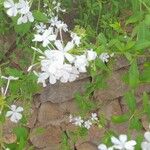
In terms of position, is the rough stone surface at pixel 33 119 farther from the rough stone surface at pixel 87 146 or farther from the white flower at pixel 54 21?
the white flower at pixel 54 21

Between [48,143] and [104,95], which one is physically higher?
[104,95]

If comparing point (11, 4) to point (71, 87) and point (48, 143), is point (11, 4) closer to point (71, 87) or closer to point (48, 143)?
point (71, 87)

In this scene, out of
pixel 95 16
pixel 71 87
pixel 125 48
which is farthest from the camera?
pixel 71 87

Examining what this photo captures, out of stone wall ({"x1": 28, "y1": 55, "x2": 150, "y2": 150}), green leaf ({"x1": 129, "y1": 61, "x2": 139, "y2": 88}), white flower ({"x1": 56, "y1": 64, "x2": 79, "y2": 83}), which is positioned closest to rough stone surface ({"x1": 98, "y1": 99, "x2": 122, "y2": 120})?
Answer: stone wall ({"x1": 28, "y1": 55, "x2": 150, "y2": 150})

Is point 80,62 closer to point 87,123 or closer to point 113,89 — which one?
point 87,123

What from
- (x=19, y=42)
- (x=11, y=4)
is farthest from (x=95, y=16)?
(x=11, y=4)

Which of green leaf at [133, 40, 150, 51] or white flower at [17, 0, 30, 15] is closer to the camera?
green leaf at [133, 40, 150, 51]

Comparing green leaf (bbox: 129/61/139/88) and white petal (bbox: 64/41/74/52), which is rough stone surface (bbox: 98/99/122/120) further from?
white petal (bbox: 64/41/74/52)

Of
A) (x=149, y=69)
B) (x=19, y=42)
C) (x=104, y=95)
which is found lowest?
(x=149, y=69)
